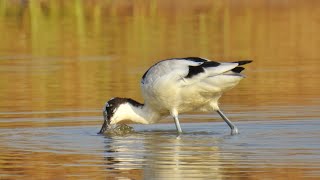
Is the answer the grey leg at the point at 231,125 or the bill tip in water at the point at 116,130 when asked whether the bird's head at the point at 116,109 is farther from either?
the grey leg at the point at 231,125

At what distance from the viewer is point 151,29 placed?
29016mm

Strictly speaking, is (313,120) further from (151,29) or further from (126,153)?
(151,29)

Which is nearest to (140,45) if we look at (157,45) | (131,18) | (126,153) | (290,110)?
(157,45)

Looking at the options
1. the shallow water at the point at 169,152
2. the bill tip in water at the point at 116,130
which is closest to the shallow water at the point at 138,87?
the shallow water at the point at 169,152

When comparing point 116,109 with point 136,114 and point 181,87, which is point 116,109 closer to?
point 136,114

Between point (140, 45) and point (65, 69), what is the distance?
13.0 ft

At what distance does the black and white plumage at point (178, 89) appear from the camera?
46.0 feet

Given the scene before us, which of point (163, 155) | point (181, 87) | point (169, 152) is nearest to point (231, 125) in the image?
point (181, 87)

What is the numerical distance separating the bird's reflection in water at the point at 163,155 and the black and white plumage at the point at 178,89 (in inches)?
11.3

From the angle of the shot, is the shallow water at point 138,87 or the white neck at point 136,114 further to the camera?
the white neck at point 136,114

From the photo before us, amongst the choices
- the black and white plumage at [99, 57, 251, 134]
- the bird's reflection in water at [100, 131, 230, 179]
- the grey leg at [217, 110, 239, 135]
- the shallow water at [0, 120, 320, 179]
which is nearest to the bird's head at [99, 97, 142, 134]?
the black and white plumage at [99, 57, 251, 134]

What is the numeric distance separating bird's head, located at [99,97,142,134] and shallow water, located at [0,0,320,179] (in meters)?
0.23

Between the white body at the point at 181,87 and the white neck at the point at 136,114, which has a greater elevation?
the white body at the point at 181,87

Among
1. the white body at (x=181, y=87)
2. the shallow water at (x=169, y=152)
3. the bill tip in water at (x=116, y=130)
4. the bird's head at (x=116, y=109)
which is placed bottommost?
the bill tip in water at (x=116, y=130)
